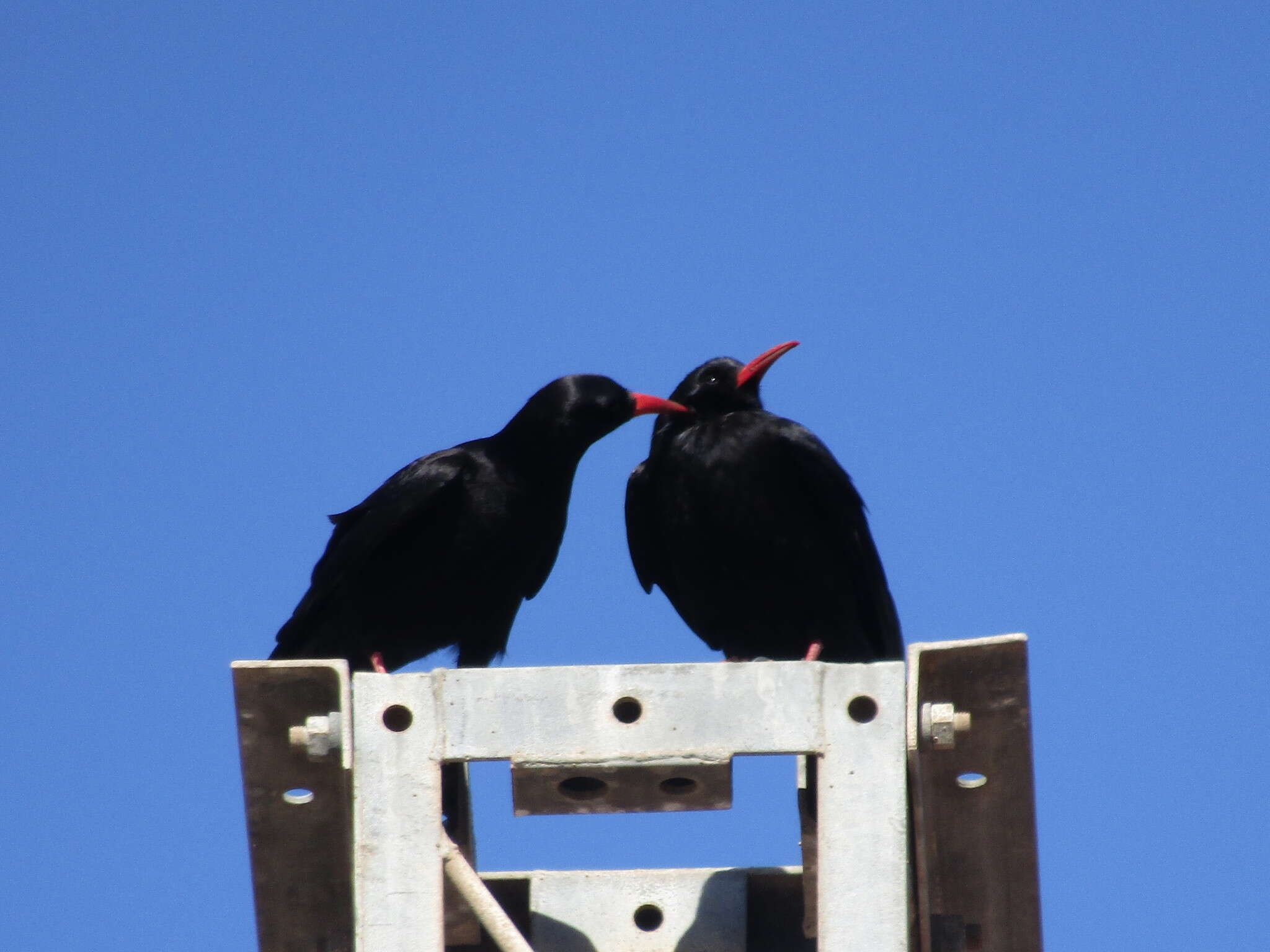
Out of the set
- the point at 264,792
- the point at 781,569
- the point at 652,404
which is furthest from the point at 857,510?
the point at 264,792

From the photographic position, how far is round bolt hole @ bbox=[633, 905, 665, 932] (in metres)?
5.52

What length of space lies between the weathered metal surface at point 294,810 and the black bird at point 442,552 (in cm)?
247

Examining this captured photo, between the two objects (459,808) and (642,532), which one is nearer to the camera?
(459,808)

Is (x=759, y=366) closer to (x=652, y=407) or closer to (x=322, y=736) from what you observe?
(x=652, y=407)

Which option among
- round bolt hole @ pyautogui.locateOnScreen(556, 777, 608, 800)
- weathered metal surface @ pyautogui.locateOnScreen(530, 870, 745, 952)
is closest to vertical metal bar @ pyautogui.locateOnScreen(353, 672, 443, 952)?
round bolt hole @ pyautogui.locateOnScreen(556, 777, 608, 800)

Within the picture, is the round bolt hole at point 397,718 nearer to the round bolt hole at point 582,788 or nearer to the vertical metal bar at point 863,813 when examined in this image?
the round bolt hole at point 582,788

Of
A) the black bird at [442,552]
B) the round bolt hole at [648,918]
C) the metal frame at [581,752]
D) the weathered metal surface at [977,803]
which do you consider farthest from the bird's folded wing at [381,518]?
the weathered metal surface at [977,803]

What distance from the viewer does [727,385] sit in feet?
27.5

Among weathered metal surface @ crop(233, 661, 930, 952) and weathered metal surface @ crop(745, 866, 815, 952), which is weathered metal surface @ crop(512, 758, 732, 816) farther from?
weathered metal surface @ crop(745, 866, 815, 952)

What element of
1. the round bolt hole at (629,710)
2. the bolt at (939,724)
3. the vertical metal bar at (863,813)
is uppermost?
the round bolt hole at (629,710)

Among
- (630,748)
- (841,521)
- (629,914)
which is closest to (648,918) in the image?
(629,914)

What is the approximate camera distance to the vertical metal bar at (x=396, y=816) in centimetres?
443

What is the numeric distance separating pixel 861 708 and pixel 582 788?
76 cm

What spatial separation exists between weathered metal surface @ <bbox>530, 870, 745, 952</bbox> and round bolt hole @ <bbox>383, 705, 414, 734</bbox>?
1137 millimetres
